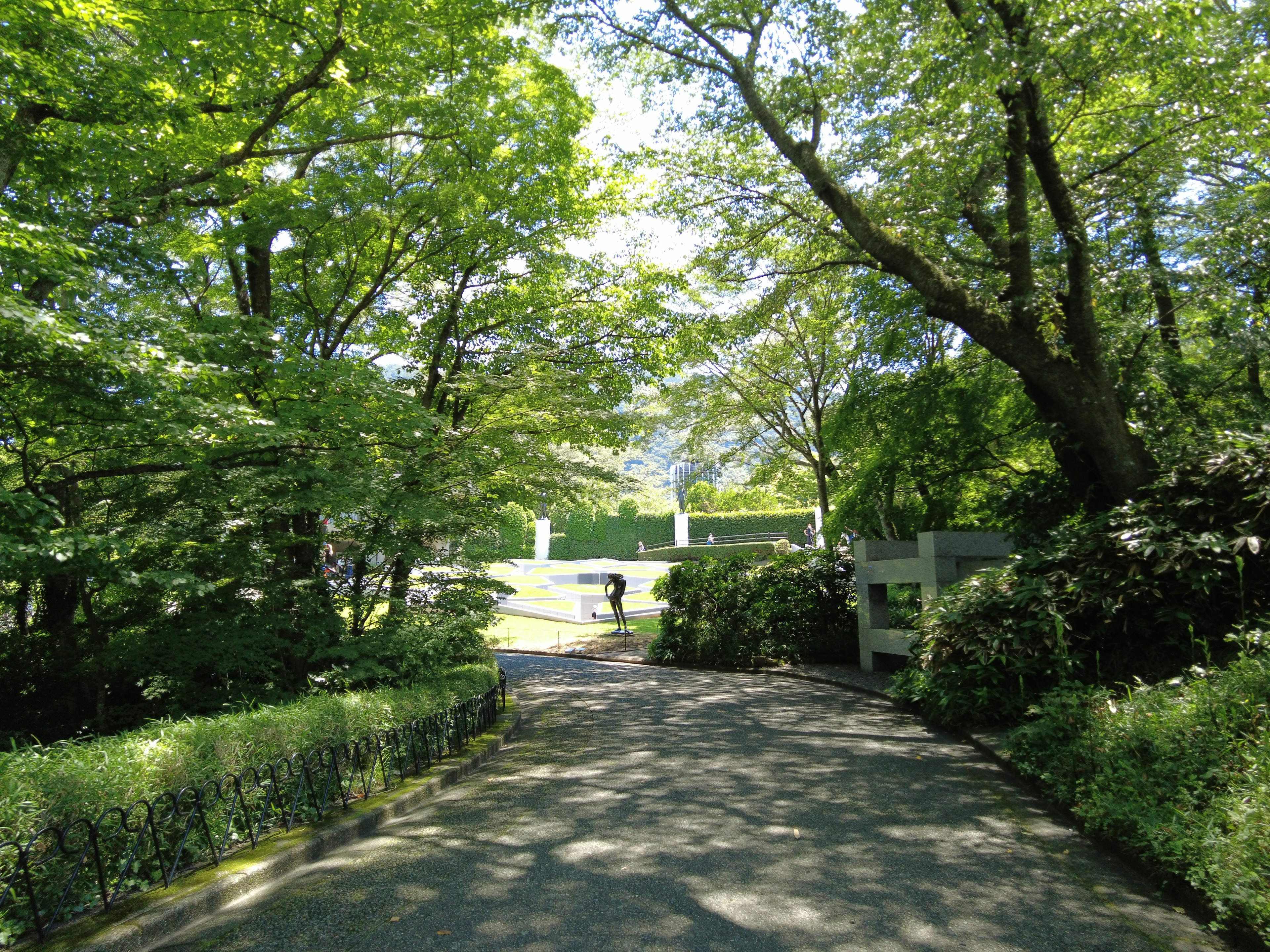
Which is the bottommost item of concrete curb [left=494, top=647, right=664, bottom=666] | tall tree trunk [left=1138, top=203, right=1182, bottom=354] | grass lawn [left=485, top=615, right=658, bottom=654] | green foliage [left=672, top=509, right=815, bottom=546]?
concrete curb [left=494, top=647, right=664, bottom=666]

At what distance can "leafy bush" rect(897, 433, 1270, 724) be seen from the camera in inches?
243

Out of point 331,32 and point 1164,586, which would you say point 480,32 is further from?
point 1164,586

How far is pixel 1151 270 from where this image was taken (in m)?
9.35

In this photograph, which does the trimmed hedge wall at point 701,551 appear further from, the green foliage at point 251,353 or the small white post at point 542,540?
the green foliage at point 251,353

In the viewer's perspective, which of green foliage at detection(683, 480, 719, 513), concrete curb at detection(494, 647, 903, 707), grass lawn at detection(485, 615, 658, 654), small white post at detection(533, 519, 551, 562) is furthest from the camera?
small white post at detection(533, 519, 551, 562)

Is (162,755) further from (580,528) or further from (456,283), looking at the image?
(580,528)

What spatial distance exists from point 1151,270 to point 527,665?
13.1m

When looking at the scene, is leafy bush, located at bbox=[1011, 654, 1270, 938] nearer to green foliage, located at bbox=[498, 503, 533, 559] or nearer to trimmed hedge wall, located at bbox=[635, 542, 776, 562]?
green foliage, located at bbox=[498, 503, 533, 559]

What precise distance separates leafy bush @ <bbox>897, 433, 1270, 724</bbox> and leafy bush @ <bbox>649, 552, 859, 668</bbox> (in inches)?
238

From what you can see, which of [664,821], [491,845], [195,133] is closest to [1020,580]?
[664,821]

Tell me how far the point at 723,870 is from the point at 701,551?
39077mm

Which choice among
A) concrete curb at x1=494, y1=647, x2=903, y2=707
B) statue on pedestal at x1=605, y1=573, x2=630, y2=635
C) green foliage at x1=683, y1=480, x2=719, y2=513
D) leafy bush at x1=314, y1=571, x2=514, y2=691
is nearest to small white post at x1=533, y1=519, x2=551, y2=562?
green foliage at x1=683, y1=480, x2=719, y2=513

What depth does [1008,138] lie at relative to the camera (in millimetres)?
7855

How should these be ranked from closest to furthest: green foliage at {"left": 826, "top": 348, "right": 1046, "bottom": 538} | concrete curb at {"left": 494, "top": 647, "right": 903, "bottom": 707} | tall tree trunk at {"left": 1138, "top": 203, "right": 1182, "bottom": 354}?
1. tall tree trunk at {"left": 1138, "top": 203, "right": 1182, "bottom": 354}
2. concrete curb at {"left": 494, "top": 647, "right": 903, "bottom": 707}
3. green foliage at {"left": 826, "top": 348, "right": 1046, "bottom": 538}
